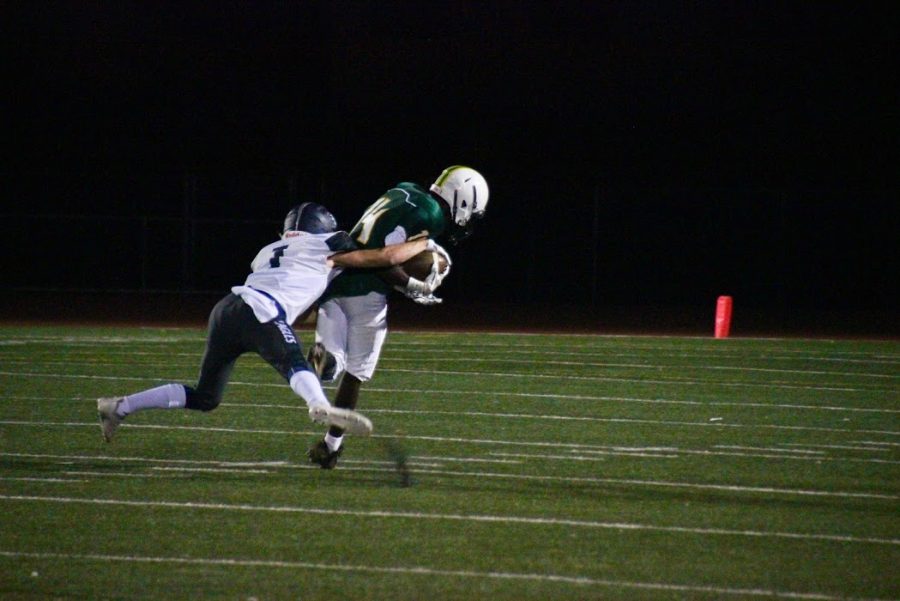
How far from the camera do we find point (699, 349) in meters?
18.1

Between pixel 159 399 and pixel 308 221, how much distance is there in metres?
1.31

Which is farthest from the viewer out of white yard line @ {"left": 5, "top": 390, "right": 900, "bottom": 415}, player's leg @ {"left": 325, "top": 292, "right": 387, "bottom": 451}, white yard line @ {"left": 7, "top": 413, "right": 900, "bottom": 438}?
white yard line @ {"left": 5, "top": 390, "right": 900, "bottom": 415}

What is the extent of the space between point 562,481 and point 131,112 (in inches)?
1310

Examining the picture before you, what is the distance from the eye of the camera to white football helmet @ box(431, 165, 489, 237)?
854 cm

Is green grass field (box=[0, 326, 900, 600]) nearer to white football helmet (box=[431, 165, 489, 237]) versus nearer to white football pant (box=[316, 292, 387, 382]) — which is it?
white football pant (box=[316, 292, 387, 382])

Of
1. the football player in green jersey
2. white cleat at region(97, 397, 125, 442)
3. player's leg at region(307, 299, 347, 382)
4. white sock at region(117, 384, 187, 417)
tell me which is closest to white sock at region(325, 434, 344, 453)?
the football player in green jersey

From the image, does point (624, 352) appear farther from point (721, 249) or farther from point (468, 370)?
point (721, 249)

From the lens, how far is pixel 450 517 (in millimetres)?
6699

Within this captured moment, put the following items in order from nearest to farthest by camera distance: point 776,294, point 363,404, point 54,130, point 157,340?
point 363,404 → point 157,340 → point 776,294 → point 54,130

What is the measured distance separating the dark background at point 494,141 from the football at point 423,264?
68.7 ft

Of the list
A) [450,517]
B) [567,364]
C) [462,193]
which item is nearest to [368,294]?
[462,193]

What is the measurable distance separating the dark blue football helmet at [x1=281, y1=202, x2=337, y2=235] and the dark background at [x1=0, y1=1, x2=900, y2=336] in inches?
822

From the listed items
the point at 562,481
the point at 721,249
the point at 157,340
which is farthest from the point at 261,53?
the point at 562,481

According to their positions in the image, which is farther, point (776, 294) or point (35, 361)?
point (776, 294)
